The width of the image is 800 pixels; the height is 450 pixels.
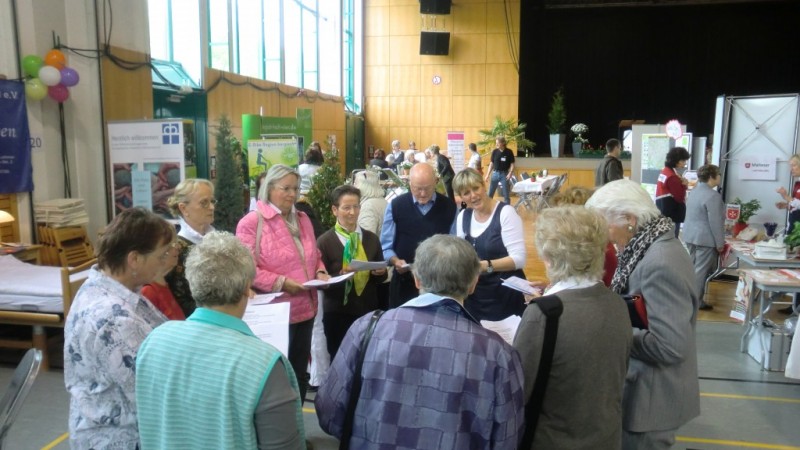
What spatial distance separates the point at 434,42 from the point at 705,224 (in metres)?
11.5

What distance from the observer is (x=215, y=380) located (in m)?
1.34

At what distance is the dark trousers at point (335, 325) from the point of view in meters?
3.27

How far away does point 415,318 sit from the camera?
150cm

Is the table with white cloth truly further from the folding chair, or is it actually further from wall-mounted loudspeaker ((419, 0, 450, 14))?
the folding chair

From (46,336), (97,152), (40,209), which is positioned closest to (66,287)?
(46,336)

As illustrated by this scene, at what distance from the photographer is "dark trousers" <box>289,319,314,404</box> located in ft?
9.45

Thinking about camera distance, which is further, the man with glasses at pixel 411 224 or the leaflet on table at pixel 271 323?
the man with glasses at pixel 411 224

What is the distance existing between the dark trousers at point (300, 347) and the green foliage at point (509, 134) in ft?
43.7

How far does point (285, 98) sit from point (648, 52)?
37.9 ft

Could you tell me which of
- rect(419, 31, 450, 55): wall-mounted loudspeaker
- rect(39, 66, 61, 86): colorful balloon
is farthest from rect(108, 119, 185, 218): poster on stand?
rect(419, 31, 450, 55): wall-mounted loudspeaker

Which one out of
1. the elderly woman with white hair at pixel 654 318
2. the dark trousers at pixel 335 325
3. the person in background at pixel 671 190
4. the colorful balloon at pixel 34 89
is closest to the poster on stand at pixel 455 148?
the person in background at pixel 671 190

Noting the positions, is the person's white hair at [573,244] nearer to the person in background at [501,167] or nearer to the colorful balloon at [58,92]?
the colorful balloon at [58,92]

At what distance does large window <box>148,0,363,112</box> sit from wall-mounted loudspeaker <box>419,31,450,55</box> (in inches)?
77.5

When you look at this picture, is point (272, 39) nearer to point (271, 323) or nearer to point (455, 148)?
point (455, 148)
